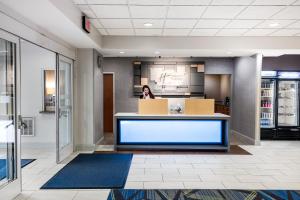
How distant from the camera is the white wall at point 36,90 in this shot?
6.57 m

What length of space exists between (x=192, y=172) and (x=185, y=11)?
2.90m

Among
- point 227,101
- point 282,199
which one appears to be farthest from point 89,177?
point 227,101

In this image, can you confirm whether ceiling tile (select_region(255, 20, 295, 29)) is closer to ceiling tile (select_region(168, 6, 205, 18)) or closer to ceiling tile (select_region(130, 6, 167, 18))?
ceiling tile (select_region(168, 6, 205, 18))

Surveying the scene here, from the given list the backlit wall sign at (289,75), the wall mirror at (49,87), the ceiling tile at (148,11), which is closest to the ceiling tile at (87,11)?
the ceiling tile at (148,11)

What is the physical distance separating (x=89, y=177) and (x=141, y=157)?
5.50 ft

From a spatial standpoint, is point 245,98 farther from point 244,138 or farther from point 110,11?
point 110,11

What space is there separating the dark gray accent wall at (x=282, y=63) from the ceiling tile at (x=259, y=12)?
3551 mm

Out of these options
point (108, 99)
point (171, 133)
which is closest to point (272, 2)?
point (171, 133)

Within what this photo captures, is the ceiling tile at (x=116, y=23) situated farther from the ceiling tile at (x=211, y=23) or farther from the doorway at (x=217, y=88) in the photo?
the doorway at (x=217, y=88)

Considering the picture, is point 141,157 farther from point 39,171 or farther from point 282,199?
point 282,199

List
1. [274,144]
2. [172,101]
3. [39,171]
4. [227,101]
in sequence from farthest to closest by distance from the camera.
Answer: [227,101] → [172,101] → [274,144] → [39,171]

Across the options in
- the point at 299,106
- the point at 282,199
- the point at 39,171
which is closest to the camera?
the point at 282,199

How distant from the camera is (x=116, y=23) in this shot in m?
5.58

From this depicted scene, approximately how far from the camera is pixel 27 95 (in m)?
6.67
